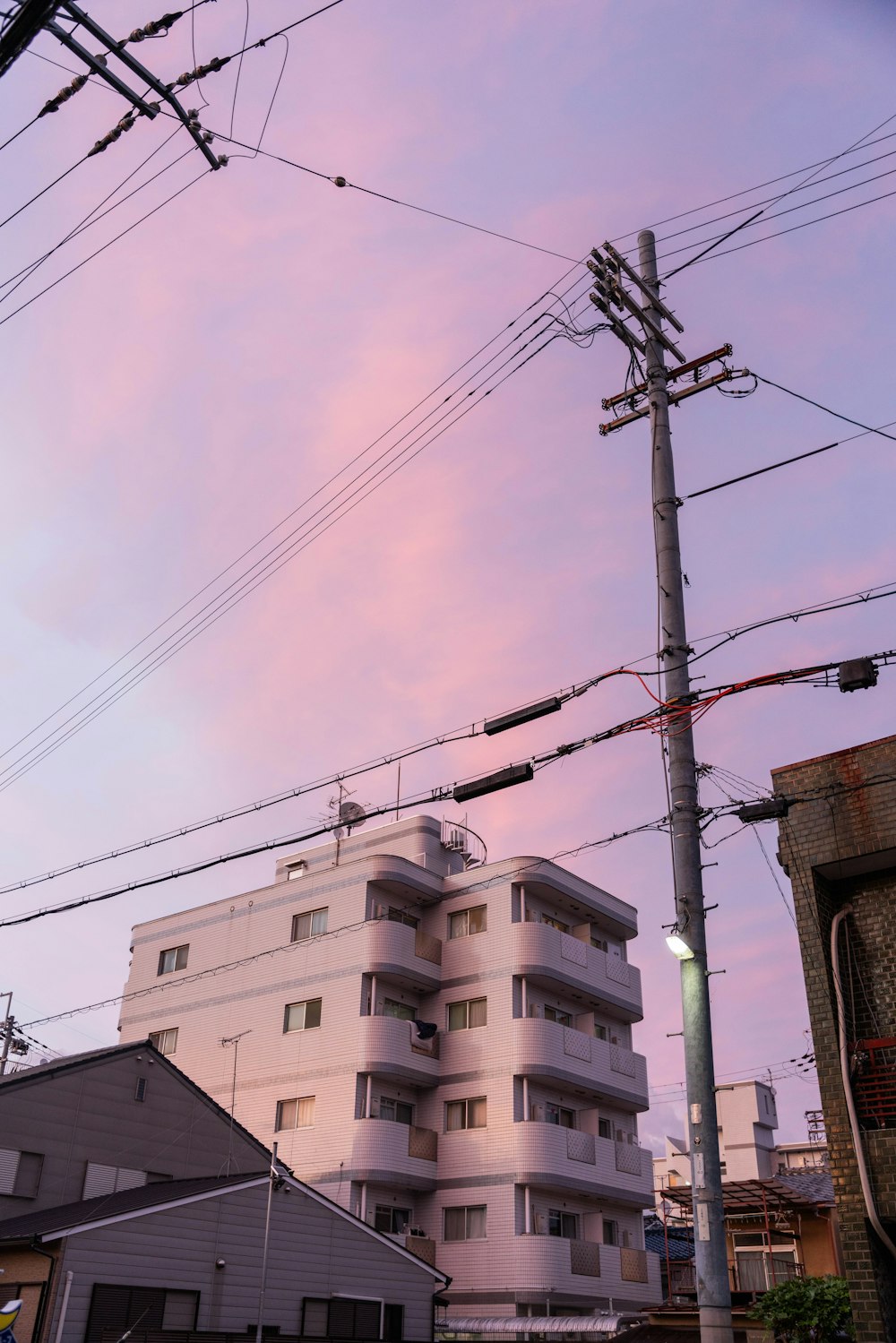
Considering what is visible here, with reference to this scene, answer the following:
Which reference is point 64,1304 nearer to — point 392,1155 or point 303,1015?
point 392,1155

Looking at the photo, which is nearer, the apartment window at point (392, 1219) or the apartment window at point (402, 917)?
the apartment window at point (392, 1219)

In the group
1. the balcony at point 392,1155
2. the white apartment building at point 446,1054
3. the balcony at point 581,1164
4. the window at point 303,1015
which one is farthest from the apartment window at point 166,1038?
the balcony at point 581,1164

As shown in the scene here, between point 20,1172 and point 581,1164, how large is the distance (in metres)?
22.1

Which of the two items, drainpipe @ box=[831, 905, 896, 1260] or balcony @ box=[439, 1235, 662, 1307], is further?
balcony @ box=[439, 1235, 662, 1307]

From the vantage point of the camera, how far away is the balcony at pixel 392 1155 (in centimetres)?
4069

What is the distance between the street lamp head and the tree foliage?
11.2m

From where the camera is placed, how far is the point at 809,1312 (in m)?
20.3

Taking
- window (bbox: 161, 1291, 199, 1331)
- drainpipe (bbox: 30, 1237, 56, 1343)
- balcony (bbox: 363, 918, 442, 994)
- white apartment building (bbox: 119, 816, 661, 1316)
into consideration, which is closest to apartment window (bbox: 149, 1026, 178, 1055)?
white apartment building (bbox: 119, 816, 661, 1316)

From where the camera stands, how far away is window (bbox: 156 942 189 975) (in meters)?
51.5

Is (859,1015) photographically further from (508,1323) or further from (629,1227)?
(629,1227)

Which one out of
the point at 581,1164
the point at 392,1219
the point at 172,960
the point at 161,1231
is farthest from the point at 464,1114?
the point at 161,1231

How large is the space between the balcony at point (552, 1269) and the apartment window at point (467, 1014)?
804 centimetres

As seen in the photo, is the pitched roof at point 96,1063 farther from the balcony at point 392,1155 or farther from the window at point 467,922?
the window at point 467,922

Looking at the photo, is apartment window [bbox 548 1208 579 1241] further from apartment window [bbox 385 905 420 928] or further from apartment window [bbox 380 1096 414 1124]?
apartment window [bbox 385 905 420 928]
